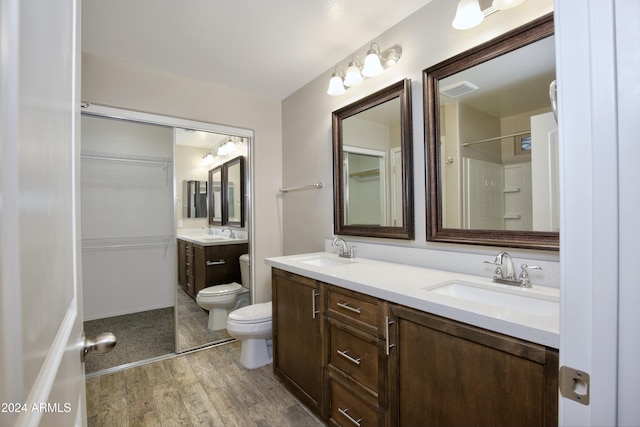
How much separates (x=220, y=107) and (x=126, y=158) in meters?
1.15

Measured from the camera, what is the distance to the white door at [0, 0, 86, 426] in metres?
0.27

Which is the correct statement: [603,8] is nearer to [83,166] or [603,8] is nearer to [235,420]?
[235,420]

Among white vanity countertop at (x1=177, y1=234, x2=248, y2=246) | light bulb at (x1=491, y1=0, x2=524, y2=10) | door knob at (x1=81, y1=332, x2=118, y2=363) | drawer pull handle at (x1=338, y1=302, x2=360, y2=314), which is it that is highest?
light bulb at (x1=491, y1=0, x2=524, y2=10)

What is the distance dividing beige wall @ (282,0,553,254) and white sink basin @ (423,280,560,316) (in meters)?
0.23

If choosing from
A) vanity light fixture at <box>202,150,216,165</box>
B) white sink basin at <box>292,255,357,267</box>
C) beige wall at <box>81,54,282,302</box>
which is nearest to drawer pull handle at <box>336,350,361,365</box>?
white sink basin at <box>292,255,357,267</box>

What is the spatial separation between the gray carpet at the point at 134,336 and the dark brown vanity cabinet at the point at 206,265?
38 cm

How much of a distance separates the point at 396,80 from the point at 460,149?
662mm

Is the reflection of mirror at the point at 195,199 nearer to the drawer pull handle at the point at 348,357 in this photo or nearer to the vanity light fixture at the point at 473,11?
the drawer pull handle at the point at 348,357

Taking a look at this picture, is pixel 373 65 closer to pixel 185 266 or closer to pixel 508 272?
pixel 508 272

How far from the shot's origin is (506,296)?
1237 millimetres

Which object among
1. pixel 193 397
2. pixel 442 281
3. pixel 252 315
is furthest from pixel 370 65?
pixel 193 397

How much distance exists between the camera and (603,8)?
42cm

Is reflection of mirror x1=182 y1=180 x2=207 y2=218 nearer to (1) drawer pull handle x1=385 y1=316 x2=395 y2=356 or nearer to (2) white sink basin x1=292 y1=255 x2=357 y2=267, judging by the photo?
(2) white sink basin x1=292 y1=255 x2=357 y2=267

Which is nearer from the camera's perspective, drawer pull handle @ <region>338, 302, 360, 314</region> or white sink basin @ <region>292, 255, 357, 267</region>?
drawer pull handle @ <region>338, 302, 360, 314</region>
